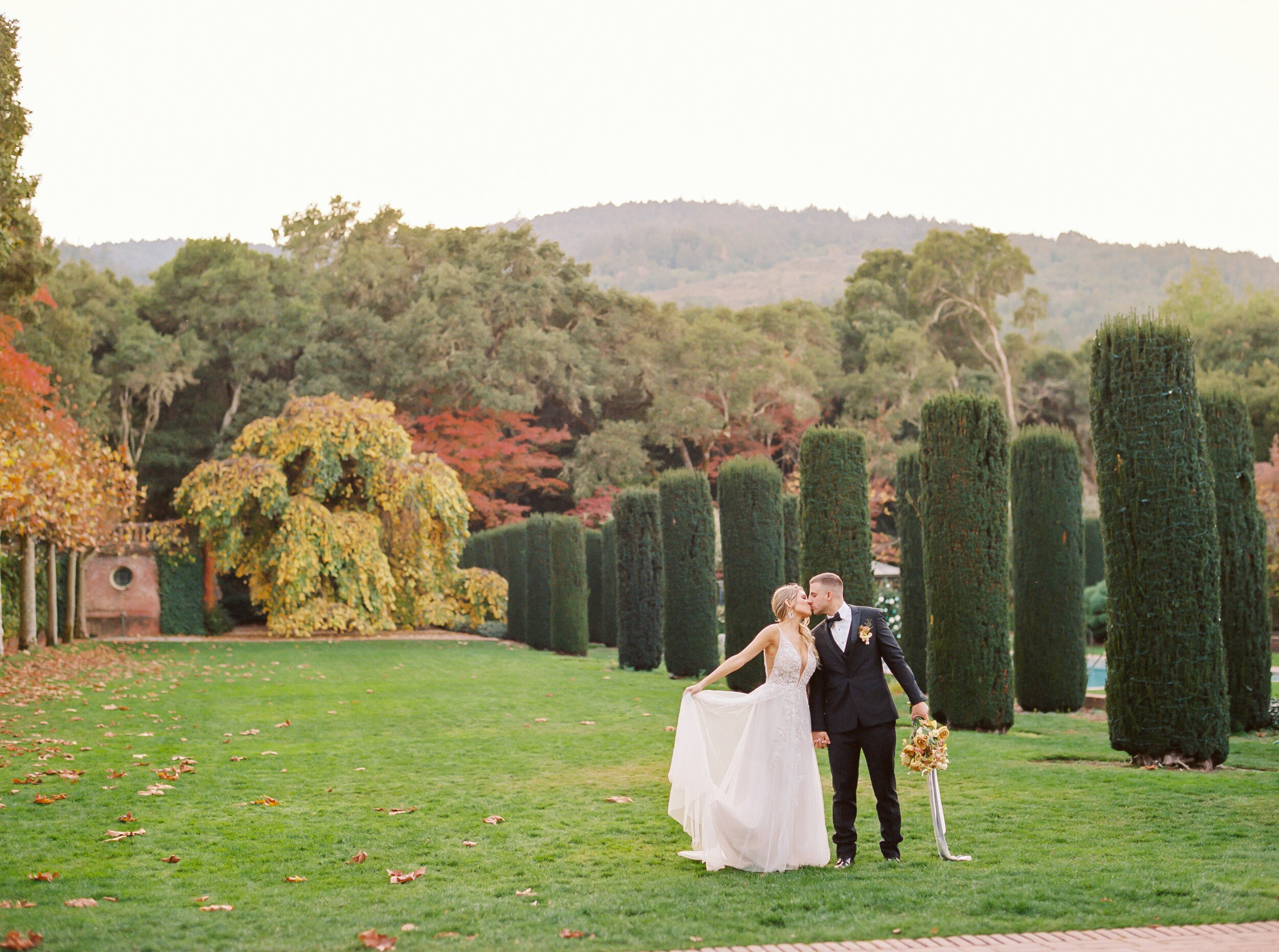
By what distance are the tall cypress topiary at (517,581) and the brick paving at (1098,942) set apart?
22.7 meters

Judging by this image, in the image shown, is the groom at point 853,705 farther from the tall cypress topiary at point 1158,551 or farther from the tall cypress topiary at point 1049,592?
the tall cypress topiary at point 1049,592

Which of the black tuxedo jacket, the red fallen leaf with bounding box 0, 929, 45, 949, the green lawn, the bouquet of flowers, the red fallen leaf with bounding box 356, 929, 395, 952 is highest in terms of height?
the black tuxedo jacket

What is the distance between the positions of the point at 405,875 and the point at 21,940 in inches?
74.2

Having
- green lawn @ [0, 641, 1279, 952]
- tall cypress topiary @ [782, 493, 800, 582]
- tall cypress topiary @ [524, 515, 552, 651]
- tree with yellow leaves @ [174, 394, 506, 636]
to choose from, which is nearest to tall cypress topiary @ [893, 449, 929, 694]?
tall cypress topiary @ [782, 493, 800, 582]

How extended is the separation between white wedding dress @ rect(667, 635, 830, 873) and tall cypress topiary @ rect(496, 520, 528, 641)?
2084cm

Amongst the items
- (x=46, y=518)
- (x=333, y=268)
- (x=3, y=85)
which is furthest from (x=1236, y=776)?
(x=333, y=268)

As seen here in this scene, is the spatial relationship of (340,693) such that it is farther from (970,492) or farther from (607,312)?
(607,312)

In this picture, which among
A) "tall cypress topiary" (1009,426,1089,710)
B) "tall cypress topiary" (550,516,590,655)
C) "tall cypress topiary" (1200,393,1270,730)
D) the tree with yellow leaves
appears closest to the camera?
"tall cypress topiary" (1200,393,1270,730)

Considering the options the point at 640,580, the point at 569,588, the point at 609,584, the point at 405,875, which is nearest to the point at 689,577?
the point at 640,580

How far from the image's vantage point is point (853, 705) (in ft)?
20.6

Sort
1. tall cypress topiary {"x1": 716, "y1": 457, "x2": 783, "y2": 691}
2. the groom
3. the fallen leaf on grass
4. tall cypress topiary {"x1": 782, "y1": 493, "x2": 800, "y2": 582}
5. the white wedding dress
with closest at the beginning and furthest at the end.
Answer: the fallen leaf on grass
the white wedding dress
the groom
tall cypress topiary {"x1": 716, "y1": 457, "x2": 783, "y2": 691}
tall cypress topiary {"x1": 782, "y1": 493, "x2": 800, "y2": 582}

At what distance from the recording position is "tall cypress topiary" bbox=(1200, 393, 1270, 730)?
11898mm

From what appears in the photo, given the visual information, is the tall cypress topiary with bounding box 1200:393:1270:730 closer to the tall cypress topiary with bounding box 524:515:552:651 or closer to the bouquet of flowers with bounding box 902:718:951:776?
the bouquet of flowers with bounding box 902:718:951:776

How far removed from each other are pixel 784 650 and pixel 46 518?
17438 millimetres
